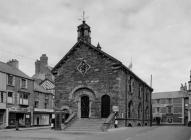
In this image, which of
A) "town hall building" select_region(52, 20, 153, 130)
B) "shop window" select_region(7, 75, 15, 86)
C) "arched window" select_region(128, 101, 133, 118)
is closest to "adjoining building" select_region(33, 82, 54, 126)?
"shop window" select_region(7, 75, 15, 86)

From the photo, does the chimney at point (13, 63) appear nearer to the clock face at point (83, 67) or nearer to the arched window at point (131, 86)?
the clock face at point (83, 67)

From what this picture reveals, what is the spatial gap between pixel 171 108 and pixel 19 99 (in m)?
55.0

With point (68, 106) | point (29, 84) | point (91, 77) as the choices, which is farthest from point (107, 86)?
point (29, 84)

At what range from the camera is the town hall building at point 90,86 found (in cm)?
3574

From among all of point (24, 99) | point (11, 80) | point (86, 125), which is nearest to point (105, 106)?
point (86, 125)

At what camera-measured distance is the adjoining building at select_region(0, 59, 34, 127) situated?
43594 mm

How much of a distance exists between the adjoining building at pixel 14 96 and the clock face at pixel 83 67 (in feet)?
37.6

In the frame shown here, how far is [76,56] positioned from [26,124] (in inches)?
651

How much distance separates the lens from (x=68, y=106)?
1508 inches

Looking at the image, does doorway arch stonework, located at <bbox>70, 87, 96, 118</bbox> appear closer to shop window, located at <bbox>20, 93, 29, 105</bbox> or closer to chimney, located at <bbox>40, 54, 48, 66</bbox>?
shop window, located at <bbox>20, 93, 29, 105</bbox>

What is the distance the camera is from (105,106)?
118ft

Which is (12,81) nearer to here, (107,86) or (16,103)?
(16,103)

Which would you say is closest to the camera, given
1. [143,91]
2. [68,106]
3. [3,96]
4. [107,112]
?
[107,112]

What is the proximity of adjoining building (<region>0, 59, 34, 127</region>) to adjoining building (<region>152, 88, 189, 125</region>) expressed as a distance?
47624mm
